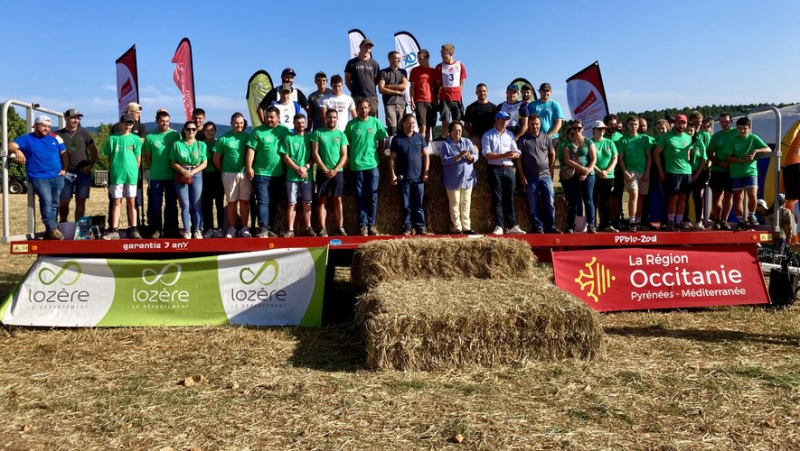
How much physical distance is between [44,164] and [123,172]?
888 millimetres

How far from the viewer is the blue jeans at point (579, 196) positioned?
25.2ft

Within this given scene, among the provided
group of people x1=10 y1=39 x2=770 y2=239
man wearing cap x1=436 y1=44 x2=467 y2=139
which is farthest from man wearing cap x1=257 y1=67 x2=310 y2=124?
man wearing cap x1=436 y1=44 x2=467 y2=139

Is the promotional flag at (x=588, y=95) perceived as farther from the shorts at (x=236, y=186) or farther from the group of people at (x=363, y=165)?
the shorts at (x=236, y=186)

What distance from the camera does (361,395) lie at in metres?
4.53

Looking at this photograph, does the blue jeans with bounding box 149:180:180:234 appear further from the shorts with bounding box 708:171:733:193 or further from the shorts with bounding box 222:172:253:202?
the shorts with bounding box 708:171:733:193

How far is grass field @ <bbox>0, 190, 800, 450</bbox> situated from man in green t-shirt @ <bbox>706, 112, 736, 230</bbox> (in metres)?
2.28

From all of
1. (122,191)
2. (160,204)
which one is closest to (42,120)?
(122,191)

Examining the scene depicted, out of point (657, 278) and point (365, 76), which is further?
point (365, 76)

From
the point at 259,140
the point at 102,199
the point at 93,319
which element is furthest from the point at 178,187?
the point at 102,199

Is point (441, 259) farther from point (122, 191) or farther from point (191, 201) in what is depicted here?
point (122, 191)

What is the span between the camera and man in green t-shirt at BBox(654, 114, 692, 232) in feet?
25.9

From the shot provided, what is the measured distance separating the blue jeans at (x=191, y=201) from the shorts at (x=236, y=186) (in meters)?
0.30

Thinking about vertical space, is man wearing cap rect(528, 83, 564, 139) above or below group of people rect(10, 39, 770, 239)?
above

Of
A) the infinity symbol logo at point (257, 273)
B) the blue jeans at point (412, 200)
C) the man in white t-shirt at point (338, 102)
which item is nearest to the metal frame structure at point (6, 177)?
the infinity symbol logo at point (257, 273)
